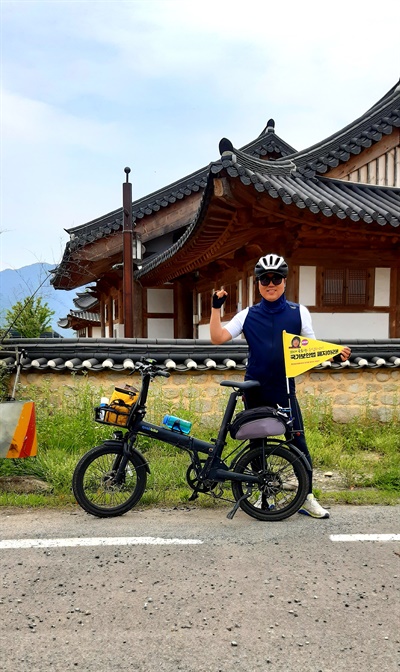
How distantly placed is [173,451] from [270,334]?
231 centimetres

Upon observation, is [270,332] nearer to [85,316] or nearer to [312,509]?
[312,509]

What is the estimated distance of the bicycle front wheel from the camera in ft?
13.0

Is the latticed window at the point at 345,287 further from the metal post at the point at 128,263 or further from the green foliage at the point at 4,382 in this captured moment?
the green foliage at the point at 4,382

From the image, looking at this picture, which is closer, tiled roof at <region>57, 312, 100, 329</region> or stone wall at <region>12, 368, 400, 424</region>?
stone wall at <region>12, 368, 400, 424</region>

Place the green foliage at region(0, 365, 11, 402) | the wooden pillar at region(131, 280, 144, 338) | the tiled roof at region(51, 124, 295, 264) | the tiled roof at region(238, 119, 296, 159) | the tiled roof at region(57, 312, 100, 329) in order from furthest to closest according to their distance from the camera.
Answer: the tiled roof at region(57, 312, 100, 329)
the wooden pillar at region(131, 280, 144, 338)
the tiled roof at region(238, 119, 296, 159)
the tiled roof at region(51, 124, 295, 264)
the green foliage at region(0, 365, 11, 402)

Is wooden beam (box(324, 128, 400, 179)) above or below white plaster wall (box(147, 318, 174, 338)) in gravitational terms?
above

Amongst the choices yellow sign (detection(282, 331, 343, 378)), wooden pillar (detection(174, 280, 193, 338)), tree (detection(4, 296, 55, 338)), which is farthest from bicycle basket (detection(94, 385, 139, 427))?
wooden pillar (detection(174, 280, 193, 338))

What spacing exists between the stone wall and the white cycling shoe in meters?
2.79

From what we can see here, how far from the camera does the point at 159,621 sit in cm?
251

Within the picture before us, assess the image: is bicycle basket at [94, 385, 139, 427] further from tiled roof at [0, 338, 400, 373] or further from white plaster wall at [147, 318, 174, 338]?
white plaster wall at [147, 318, 174, 338]

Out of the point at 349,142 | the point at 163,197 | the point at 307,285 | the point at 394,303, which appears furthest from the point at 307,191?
the point at 163,197

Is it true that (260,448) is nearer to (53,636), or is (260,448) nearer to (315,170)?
(53,636)

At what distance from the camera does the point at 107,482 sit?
13.2 feet

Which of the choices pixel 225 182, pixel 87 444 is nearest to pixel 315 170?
pixel 225 182
